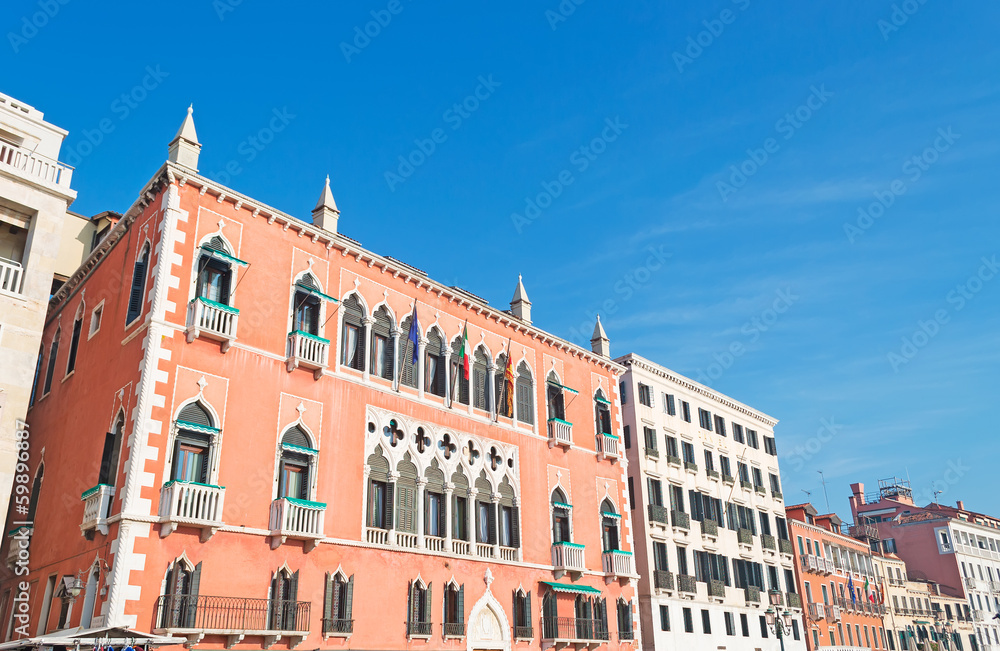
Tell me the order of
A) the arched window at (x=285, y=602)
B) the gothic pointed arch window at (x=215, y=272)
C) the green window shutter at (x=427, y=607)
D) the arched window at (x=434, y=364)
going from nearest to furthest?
the arched window at (x=285, y=602) → the gothic pointed arch window at (x=215, y=272) → the green window shutter at (x=427, y=607) → the arched window at (x=434, y=364)

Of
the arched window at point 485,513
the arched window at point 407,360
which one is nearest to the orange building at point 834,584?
the arched window at point 485,513

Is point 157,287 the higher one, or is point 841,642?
point 157,287

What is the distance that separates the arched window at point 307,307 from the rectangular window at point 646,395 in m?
21.6

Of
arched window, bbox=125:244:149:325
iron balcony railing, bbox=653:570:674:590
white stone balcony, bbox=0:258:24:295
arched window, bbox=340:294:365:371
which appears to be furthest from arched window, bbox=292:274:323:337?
iron balcony railing, bbox=653:570:674:590

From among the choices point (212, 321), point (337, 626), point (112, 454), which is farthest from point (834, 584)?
point (112, 454)

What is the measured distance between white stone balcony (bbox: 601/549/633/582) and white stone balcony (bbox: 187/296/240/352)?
653 inches

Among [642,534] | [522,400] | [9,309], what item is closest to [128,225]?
[9,309]

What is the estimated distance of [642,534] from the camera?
37.9 m

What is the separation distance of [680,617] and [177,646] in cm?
2578

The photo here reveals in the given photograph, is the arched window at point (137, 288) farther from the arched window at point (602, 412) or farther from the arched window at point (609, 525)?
the arched window at point (609, 525)

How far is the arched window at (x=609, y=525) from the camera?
31656 millimetres

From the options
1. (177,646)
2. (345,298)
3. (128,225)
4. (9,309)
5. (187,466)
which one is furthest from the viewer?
(345,298)

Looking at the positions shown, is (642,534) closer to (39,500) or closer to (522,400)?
(522,400)

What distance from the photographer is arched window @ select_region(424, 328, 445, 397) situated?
1063 inches
